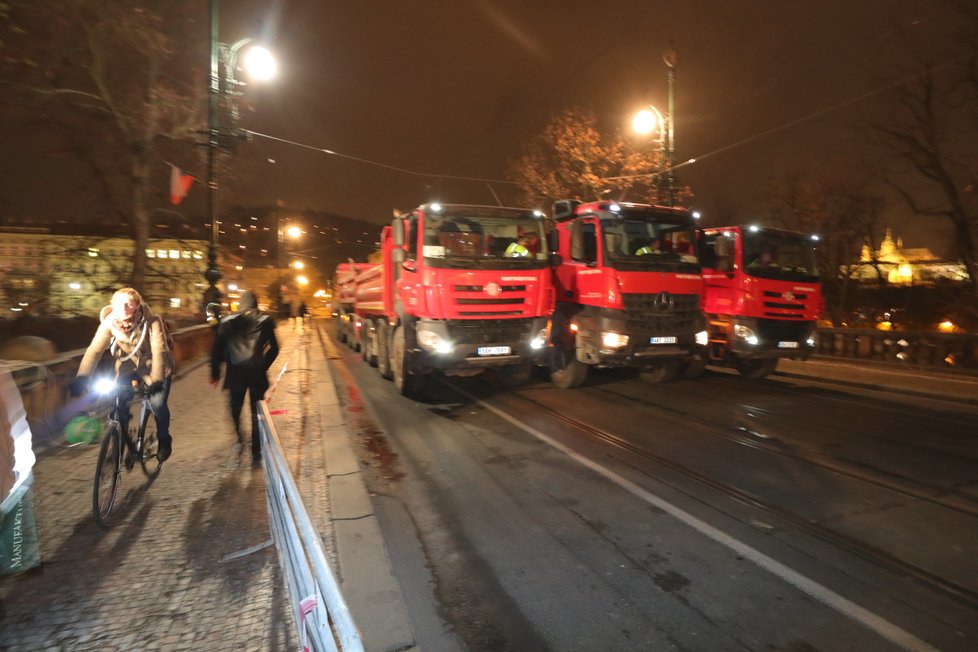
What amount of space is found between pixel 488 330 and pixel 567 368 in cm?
238

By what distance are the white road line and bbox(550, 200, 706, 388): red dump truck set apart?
12.6 feet

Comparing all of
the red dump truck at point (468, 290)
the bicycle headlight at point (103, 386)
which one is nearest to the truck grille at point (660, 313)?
the red dump truck at point (468, 290)

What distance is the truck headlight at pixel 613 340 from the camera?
941 centimetres

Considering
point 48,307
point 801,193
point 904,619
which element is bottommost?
point 904,619

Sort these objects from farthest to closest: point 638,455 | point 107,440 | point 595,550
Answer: point 638,455 → point 107,440 → point 595,550

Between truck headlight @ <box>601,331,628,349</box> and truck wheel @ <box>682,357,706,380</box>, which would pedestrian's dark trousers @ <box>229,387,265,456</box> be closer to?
truck headlight @ <box>601,331,628,349</box>

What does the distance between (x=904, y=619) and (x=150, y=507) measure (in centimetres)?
549

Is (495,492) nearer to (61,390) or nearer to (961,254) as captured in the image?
A: (61,390)

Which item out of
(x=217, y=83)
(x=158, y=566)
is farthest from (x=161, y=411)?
(x=217, y=83)

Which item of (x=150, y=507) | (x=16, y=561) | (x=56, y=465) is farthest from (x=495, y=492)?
(x=56, y=465)

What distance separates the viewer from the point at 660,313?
9.66 meters

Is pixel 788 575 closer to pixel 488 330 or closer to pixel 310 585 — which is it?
pixel 310 585

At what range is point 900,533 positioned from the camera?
438cm

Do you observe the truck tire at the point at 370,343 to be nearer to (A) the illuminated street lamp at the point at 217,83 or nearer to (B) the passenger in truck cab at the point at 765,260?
(A) the illuminated street lamp at the point at 217,83
